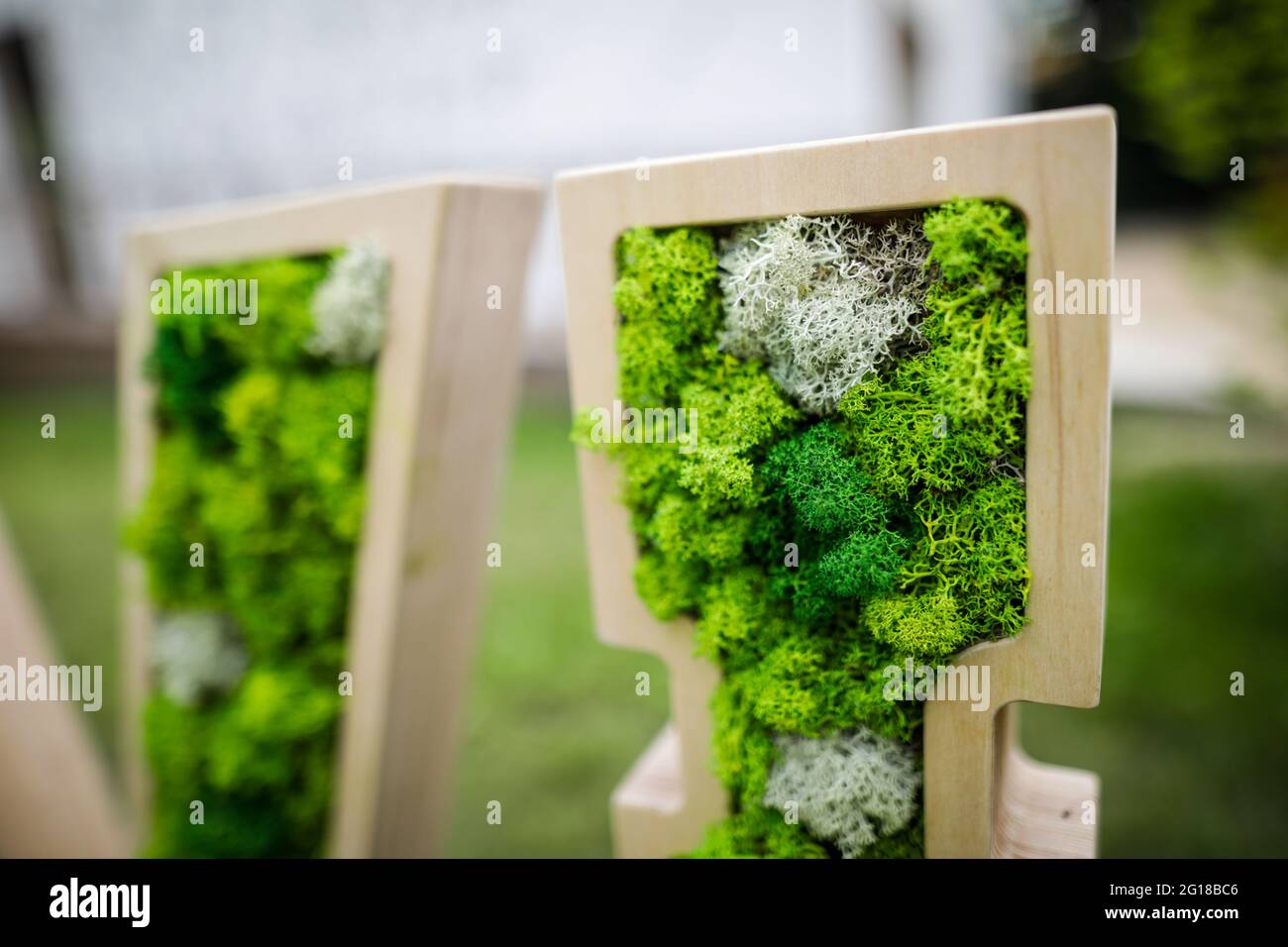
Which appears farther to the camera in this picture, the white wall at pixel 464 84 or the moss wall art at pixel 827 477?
the white wall at pixel 464 84

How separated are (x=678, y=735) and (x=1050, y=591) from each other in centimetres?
59

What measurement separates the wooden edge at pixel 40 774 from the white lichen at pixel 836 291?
1905 mm

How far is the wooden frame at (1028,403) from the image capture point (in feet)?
2.99

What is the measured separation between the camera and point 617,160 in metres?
5.34

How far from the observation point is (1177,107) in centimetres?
297

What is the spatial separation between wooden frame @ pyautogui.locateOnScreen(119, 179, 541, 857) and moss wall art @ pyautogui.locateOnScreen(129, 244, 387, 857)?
0.17 ft

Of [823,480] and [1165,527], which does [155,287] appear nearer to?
[823,480]

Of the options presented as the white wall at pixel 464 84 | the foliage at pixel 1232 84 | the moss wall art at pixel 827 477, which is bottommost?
the moss wall art at pixel 827 477

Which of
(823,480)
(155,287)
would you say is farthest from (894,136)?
(155,287)
